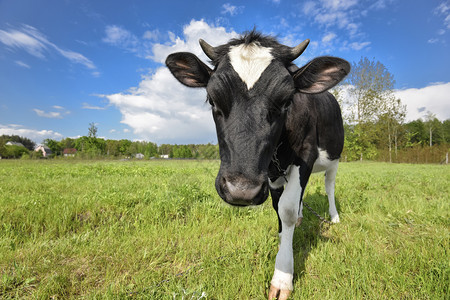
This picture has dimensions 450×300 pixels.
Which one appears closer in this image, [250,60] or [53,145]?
[250,60]

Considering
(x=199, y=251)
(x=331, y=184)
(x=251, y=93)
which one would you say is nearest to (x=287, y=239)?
(x=199, y=251)

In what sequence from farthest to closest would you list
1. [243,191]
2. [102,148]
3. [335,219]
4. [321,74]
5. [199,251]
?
[102,148] < [335,219] < [199,251] < [321,74] < [243,191]

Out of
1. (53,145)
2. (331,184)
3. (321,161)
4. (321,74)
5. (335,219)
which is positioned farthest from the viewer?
(53,145)

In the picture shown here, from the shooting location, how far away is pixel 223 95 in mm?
2035

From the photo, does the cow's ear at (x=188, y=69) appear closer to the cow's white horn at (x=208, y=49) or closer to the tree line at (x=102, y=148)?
the cow's white horn at (x=208, y=49)

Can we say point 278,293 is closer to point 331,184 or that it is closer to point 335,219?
point 335,219

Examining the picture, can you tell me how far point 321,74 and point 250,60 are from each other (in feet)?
2.74

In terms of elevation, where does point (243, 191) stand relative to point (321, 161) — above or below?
below

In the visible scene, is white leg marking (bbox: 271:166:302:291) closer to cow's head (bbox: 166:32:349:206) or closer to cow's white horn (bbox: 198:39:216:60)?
cow's head (bbox: 166:32:349:206)

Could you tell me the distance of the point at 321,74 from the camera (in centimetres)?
246

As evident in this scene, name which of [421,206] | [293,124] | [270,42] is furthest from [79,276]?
[421,206]

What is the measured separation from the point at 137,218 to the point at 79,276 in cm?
151

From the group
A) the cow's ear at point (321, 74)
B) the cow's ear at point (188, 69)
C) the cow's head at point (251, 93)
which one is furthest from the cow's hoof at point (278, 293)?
the cow's ear at point (188, 69)

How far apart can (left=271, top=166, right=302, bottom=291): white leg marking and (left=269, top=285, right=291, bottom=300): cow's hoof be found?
2 cm
